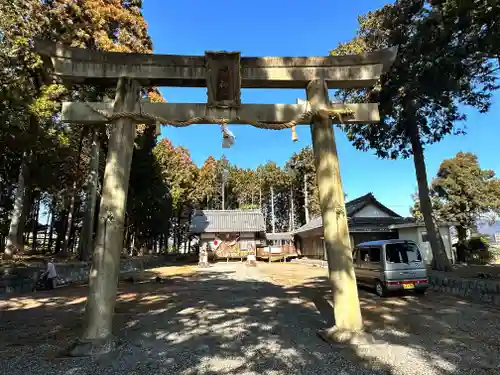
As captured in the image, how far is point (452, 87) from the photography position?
11352mm

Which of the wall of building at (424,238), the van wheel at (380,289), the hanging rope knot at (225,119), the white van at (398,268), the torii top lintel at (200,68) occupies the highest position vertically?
the torii top lintel at (200,68)

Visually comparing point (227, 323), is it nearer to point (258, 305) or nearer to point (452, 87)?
point (258, 305)

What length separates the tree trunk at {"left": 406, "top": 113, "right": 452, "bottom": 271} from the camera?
13695mm

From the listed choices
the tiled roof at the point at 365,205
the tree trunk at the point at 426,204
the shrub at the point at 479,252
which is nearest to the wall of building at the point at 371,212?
the tiled roof at the point at 365,205

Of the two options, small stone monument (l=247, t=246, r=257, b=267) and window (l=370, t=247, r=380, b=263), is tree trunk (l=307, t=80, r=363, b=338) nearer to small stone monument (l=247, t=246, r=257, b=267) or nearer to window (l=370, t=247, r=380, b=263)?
window (l=370, t=247, r=380, b=263)

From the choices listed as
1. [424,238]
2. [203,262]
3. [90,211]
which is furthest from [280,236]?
[90,211]

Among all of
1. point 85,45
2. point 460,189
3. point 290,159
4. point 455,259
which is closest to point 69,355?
point 85,45

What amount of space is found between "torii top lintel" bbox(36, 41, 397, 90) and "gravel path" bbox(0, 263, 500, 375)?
4.35 metres

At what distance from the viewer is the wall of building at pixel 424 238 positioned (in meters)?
18.9

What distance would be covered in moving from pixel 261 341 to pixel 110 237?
290 cm

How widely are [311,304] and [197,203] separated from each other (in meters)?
36.9

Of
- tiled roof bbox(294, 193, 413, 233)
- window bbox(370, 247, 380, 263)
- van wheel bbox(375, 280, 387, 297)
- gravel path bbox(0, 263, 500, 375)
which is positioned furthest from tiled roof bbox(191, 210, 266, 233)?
gravel path bbox(0, 263, 500, 375)

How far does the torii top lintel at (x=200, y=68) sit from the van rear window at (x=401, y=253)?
580cm

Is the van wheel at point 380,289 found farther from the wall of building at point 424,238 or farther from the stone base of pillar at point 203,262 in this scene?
the stone base of pillar at point 203,262
